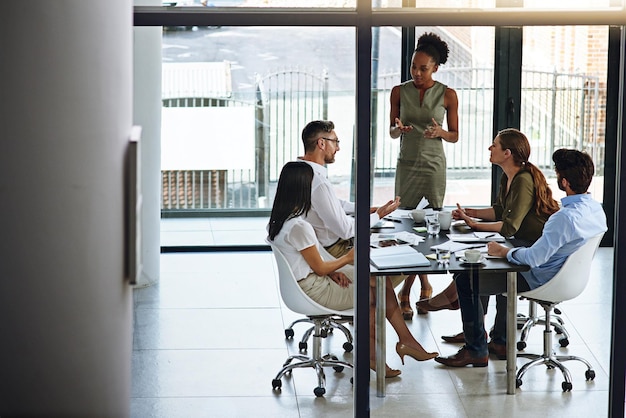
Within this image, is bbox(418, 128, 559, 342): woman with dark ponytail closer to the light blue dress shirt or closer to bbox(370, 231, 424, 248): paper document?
the light blue dress shirt

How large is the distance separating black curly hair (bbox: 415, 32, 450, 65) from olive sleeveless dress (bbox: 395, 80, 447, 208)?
0.11 meters

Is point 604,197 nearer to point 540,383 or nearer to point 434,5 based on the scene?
point 540,383

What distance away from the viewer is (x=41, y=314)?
367 centimetres

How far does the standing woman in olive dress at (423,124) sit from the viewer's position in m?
4.43

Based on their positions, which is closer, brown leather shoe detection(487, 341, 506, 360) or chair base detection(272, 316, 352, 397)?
chair base detection(272, 316, 352, 397)

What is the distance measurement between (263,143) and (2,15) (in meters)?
1.41

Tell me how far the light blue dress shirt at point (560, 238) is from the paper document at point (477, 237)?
98 mm

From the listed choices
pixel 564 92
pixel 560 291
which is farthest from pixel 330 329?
pixel 564 92

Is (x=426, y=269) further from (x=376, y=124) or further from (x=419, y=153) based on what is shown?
(x=376, y=124)

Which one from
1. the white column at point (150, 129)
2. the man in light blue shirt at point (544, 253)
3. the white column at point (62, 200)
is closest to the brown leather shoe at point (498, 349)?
the man in light blue shirt at point (544, 253)

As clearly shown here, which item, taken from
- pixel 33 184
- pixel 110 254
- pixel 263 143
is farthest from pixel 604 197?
pixel 33 184

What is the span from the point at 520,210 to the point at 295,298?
1.10m

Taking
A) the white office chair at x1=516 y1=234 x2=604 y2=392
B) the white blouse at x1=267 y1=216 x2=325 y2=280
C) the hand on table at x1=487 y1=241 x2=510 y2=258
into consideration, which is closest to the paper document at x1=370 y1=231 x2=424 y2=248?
the white blouse at x1=267 y1=216 x2=325 y2=280

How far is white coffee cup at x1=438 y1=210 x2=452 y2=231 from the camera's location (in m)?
4.61
